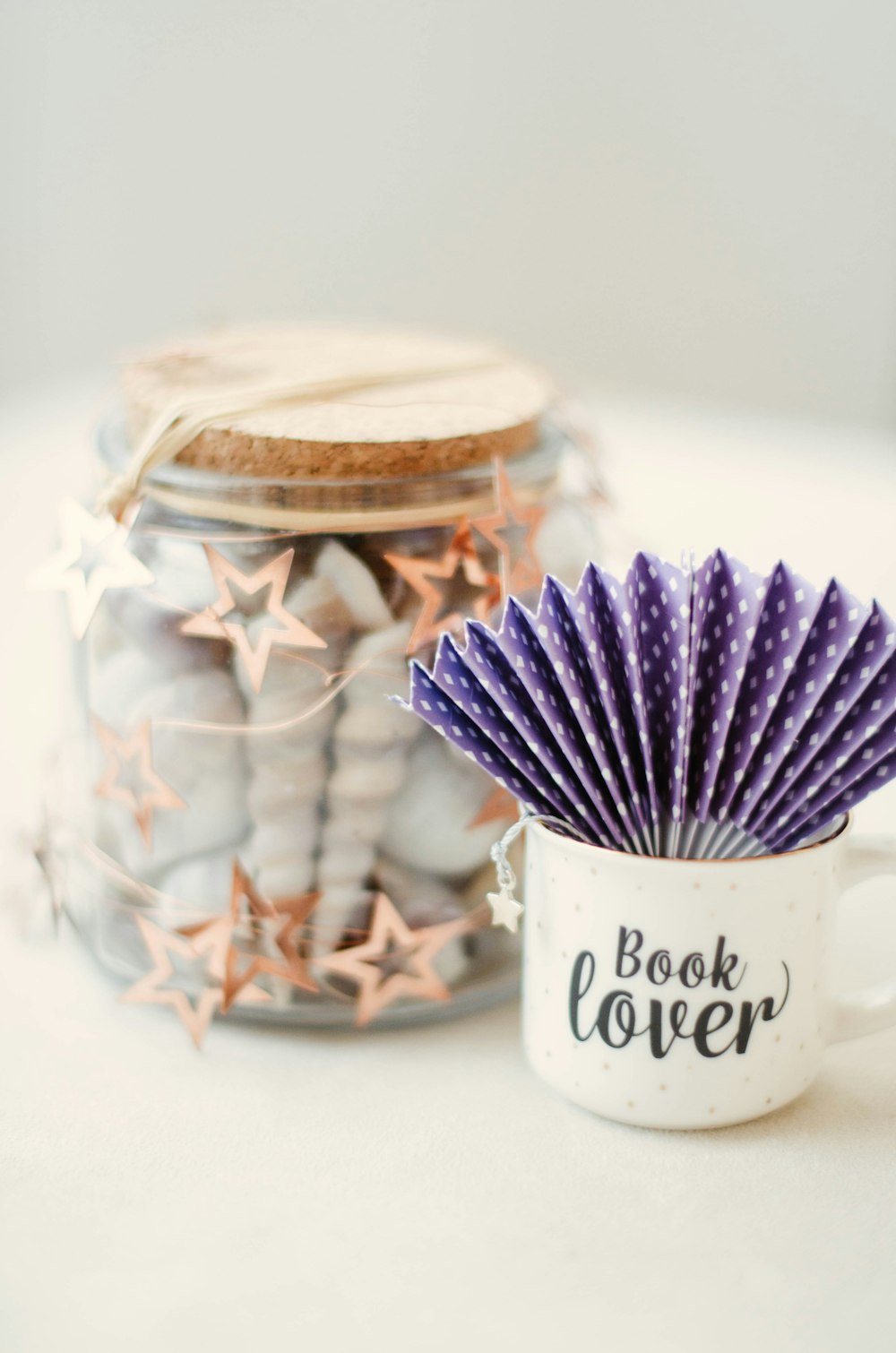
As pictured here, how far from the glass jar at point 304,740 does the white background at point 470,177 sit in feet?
3.63

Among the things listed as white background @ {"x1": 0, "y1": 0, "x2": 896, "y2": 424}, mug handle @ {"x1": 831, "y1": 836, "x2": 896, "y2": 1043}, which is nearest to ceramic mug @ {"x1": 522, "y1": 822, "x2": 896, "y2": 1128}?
mug handle @ {"x1": 831, "y1": 836, "x2": 896, "y2": 1043}

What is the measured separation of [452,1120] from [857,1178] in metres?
0.12

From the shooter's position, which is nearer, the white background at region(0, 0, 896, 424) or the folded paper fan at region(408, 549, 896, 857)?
the folded paper fan at region(408, 549, 896, 857)

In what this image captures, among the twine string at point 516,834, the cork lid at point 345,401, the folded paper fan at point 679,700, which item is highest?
the cork lid at point 345,401

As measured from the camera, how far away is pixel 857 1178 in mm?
390

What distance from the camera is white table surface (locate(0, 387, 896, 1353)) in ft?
1.10

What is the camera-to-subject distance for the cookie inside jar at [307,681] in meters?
0.44

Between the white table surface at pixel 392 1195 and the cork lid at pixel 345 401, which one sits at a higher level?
the cork lid at pixel 345 401

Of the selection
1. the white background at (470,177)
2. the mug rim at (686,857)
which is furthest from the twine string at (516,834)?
the white background at (470,177)

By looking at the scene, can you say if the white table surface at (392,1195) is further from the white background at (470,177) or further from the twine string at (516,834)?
the white background at (470,177)

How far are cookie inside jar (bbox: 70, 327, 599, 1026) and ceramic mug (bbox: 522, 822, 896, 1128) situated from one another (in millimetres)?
54

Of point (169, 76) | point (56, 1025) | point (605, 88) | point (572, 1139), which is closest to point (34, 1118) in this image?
point (56, 1025)

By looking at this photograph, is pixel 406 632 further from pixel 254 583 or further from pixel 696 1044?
pixel 696 1044

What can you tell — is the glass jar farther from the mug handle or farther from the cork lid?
the mug handle
